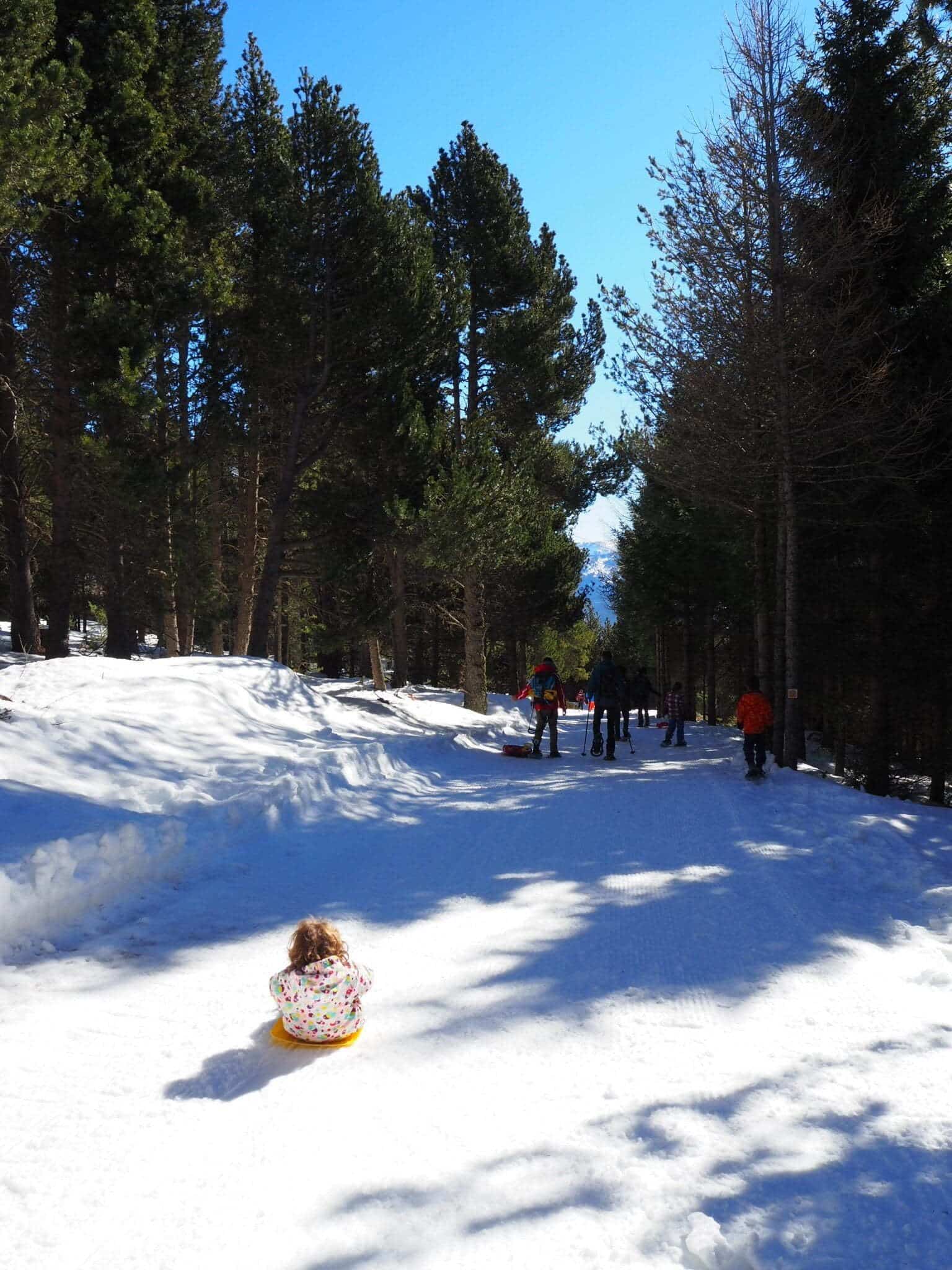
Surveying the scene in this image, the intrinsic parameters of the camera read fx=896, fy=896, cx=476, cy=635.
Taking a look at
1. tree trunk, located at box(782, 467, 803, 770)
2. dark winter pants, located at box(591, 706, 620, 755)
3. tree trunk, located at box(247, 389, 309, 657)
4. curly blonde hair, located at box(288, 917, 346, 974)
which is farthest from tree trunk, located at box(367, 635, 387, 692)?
curly blonde hair, located at box(288, 917, 346, 974)

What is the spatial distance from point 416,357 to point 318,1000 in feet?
59.7

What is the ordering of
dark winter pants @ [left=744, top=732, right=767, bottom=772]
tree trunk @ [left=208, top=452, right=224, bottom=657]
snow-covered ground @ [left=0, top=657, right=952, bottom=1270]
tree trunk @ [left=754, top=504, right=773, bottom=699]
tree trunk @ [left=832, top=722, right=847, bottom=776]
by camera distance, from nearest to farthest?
snow-covered ground @ [left=0, top=657, right=952, bottom=1270] < dark winter pants @ [left=744, top=732, right=767, bottom=772] < tree trunk @ [left=208, top=452, right=224, bottom=657] < tree trunk @ [left=754, top=504, right=773, bottom=699] < tree trunk @ [left=832, top=722, right=847, bottom=776]

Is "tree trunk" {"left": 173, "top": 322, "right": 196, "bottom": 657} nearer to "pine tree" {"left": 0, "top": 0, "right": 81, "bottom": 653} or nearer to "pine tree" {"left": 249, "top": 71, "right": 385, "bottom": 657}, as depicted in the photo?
"pine tree" {"left": 249, "top": 71, "right": 385, "bottom": 657}

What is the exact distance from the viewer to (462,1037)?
15.4ft

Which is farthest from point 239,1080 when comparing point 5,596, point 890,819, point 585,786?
point 5,596

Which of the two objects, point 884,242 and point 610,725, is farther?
point 610,725

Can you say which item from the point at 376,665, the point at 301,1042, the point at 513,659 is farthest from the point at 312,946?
the point at 513,659

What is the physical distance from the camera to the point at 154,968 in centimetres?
551

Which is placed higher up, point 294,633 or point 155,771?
point 294,633

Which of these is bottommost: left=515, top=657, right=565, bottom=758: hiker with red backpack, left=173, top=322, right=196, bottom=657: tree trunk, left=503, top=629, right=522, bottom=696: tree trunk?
left=515, top=657, right=565, bottom=758: hiker with red backpack

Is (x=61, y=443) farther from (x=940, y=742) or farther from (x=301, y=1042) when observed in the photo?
(x=940, y=742)

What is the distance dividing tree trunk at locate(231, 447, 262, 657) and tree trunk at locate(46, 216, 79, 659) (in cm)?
563

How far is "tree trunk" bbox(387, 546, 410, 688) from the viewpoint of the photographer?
76.4 ft

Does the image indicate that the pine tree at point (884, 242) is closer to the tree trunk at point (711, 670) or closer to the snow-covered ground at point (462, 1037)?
the snow-covered ground at point (462, 1037)
